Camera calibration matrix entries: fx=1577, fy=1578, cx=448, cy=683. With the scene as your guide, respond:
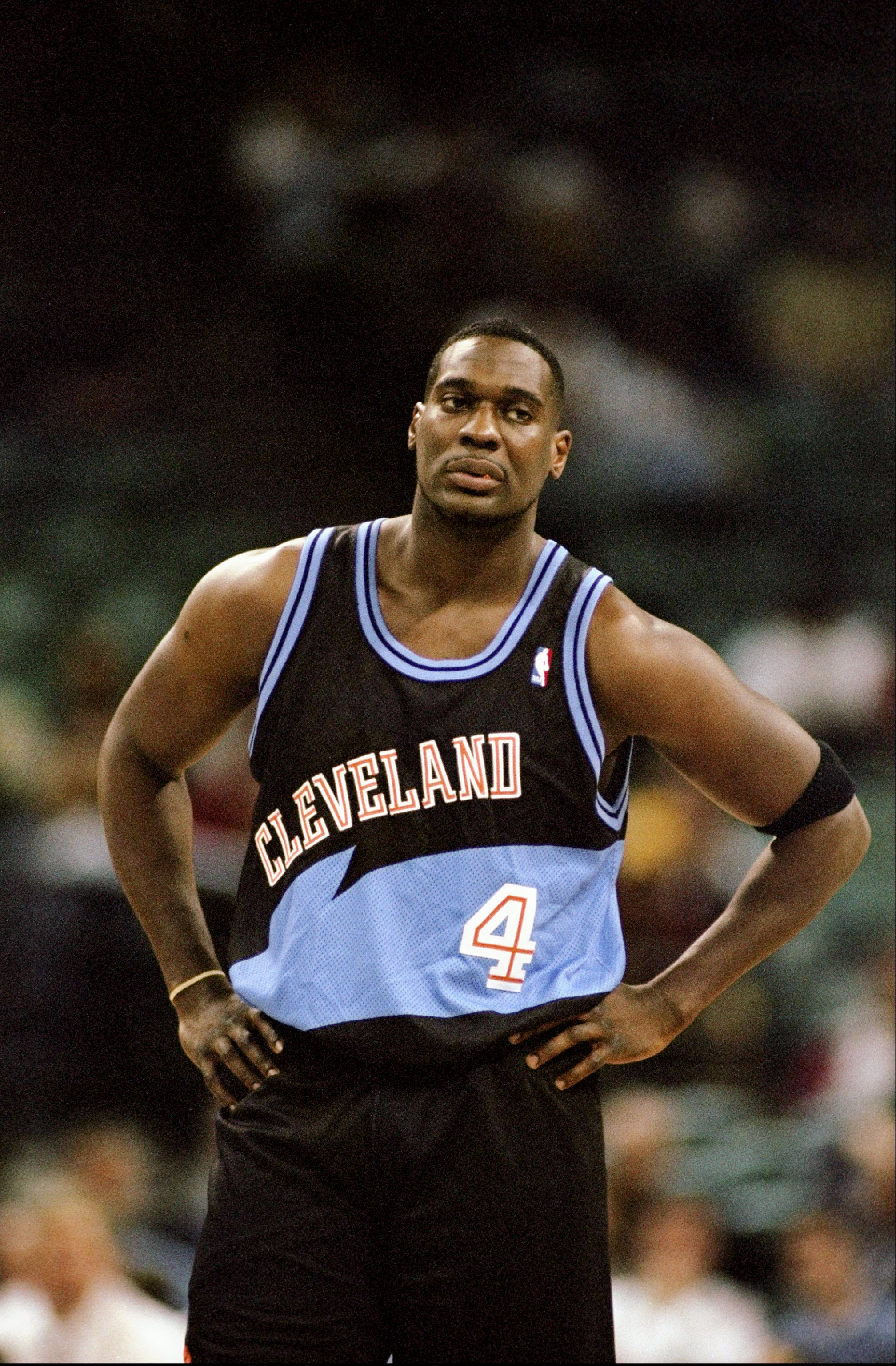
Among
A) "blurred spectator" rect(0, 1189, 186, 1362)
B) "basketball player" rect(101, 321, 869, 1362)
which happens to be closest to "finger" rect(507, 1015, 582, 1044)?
"basketball player" rect(101, 321, 869, 1362)

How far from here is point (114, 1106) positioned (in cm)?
330

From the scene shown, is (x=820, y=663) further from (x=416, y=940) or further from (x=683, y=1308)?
(x=416, y=940)

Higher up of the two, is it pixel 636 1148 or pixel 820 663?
pixel 820 663

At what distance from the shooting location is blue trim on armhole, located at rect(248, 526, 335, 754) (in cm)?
182

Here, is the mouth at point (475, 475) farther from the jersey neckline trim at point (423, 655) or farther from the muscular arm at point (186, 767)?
the muscular arm at point (186, 767)

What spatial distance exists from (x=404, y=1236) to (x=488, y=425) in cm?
91

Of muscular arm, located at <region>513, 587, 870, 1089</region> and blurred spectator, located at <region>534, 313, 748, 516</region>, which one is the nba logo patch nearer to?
muscular arm, located at <region>513, 587, 870, 1089</region>

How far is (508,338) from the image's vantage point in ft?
6.20

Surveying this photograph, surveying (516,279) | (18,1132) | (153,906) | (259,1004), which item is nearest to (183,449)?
(516,279)

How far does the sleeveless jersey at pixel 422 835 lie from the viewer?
170 cm

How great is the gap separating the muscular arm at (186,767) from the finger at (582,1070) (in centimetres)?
32

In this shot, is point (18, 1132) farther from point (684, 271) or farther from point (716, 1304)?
point (684, 271)

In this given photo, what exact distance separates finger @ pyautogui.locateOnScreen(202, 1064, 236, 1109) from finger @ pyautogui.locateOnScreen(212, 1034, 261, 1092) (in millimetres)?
20

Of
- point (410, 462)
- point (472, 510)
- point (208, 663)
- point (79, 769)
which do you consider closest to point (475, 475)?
point (472, 510)
